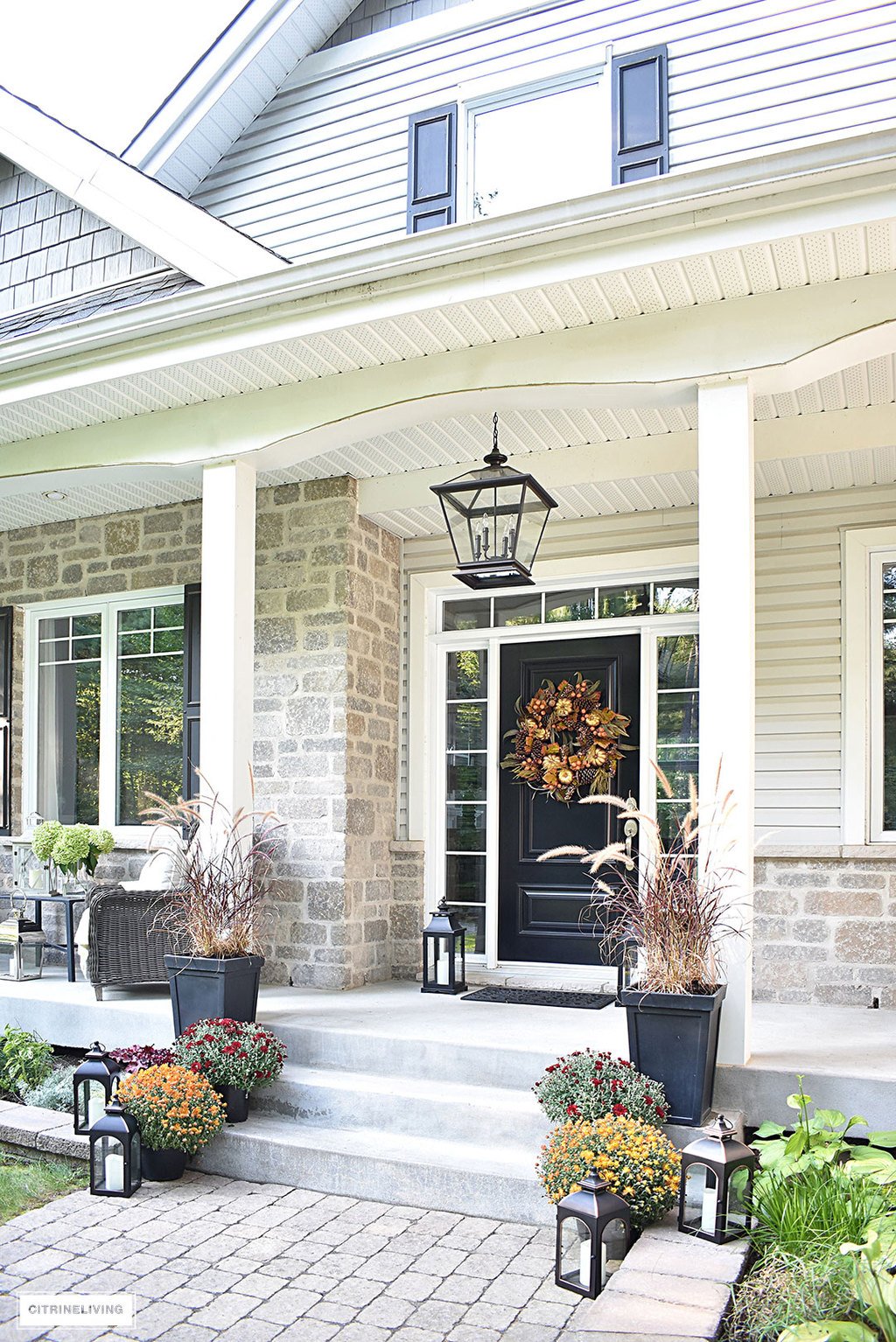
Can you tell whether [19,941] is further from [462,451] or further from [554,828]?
[462,451]

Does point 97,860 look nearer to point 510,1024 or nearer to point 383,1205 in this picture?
point 510,1024

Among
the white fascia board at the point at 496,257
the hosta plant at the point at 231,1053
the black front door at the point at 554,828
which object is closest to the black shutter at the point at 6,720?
the white fascia board at the point at 496,257

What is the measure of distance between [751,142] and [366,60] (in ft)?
8.27

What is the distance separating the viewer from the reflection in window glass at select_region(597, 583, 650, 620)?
20.4 feet

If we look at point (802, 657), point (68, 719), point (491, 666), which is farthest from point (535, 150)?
point (68, 719)

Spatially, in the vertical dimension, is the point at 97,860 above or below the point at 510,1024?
above

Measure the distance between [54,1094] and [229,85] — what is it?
229 inches

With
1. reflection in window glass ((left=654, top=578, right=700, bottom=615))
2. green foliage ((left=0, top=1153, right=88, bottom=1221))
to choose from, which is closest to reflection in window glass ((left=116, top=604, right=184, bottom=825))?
green foliage ((left=0, top=1153, right=88, bottom=1221))

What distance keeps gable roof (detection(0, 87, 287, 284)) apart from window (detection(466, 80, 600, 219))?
1.56m

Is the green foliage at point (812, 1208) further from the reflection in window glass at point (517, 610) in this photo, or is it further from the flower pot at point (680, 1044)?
the reflection in window glass at point (517, 610)

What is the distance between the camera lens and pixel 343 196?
270 inches

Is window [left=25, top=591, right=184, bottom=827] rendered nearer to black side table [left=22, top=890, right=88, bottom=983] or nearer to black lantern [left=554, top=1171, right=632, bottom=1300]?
black side table [left=22, top=890, right=88, bottom=983]

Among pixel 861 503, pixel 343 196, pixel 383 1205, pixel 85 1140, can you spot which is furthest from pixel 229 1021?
pixel 343 196

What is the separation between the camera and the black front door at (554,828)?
244 inches
